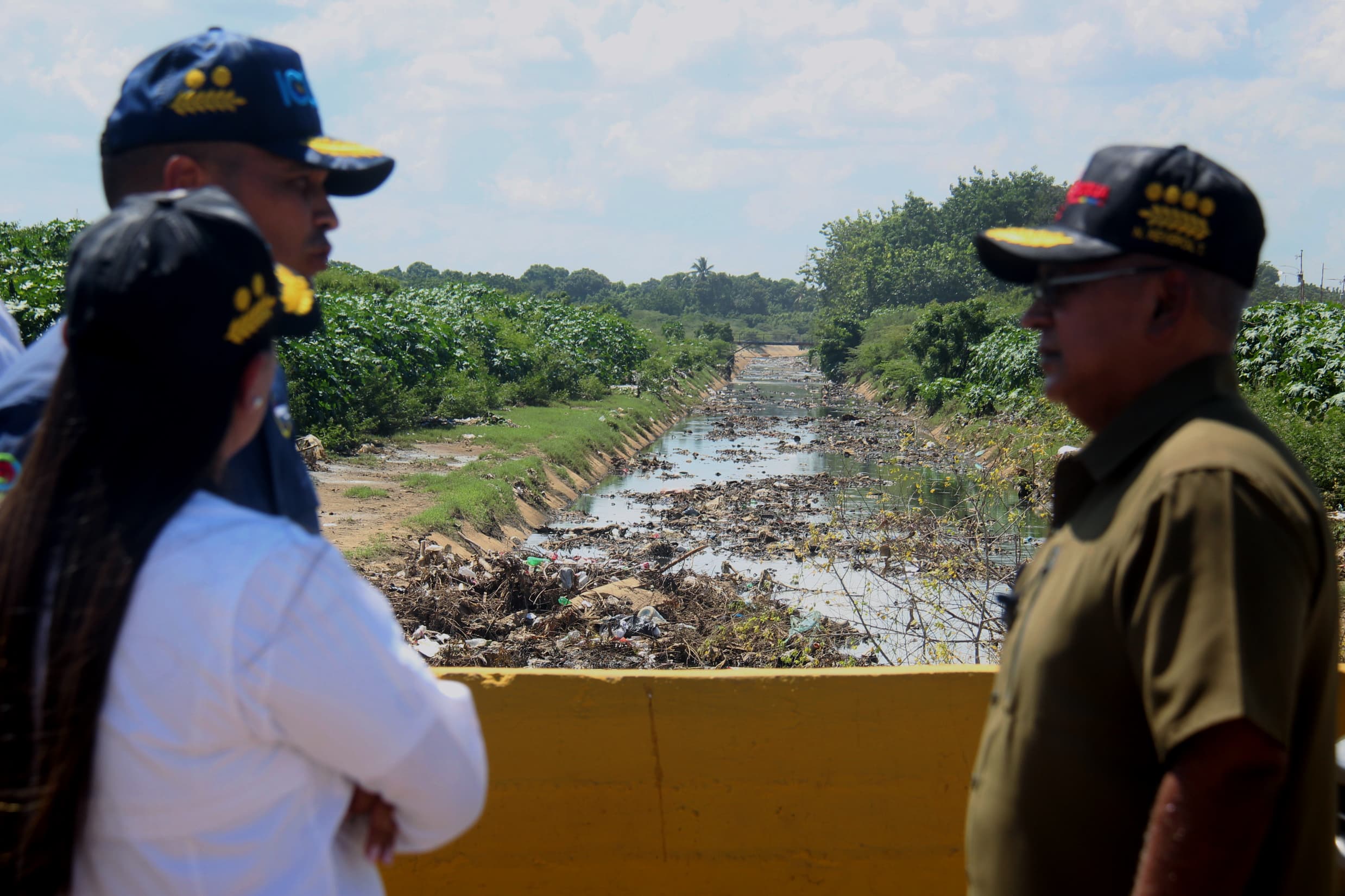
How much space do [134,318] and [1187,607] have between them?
1264mm

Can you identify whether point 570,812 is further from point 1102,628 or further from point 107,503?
point 107,503

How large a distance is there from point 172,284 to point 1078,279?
1.24 meters

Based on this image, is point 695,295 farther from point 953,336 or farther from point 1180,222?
point 1180,222

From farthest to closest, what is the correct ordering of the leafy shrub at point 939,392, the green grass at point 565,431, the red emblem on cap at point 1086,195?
the leafy shrub at point 939,392 < the green grass at point 565,431 < the red emblem on cap at point 1086,195

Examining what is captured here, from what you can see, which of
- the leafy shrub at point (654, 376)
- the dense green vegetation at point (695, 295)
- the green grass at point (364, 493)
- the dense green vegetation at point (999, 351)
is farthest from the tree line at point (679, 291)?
the green grass at point (364, 493)

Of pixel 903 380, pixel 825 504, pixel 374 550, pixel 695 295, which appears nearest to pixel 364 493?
pixel 374 550

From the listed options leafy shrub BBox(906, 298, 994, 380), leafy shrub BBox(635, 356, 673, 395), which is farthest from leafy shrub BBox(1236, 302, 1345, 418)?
leafy shrub BBox(635, 356, 673, 395)

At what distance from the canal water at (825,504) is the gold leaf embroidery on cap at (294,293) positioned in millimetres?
4363

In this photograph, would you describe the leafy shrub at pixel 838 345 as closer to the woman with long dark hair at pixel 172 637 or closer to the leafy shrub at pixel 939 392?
the leafy shrub at pixel 939 392

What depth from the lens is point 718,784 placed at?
10.0 feet

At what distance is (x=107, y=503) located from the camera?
1.12m

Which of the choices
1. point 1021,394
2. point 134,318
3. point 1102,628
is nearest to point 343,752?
point 134,318

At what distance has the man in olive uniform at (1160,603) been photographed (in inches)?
52.9

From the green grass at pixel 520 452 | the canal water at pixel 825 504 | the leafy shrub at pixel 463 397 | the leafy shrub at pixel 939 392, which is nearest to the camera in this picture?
the canal water at pixel 825 504
